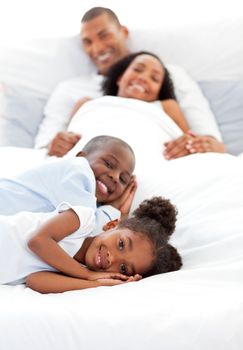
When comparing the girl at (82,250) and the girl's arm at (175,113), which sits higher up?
the girl at (82,250)

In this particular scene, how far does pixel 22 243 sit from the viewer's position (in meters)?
1.25

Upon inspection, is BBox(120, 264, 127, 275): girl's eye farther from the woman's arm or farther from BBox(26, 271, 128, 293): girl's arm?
the woman's arm

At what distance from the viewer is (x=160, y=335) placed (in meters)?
0.99

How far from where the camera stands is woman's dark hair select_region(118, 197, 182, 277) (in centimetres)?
130

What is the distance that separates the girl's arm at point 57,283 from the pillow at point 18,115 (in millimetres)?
1091

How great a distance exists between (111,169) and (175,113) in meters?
0.77

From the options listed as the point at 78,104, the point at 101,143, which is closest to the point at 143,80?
the point at 78,104

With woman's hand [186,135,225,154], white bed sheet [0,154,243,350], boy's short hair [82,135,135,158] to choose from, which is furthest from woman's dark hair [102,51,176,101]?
white bed sheet [0,154,243,350]

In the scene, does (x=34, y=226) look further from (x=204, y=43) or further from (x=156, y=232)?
(x=204, y=43)

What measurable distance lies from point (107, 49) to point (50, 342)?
5.98 ft

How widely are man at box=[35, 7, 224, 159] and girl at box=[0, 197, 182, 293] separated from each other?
77 centimetres

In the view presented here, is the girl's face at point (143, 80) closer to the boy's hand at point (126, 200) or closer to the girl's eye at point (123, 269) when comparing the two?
the boy's hand at point (126, 200)

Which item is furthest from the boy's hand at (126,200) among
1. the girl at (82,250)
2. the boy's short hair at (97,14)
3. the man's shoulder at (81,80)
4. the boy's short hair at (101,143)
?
the boy's short hair at (97,14)

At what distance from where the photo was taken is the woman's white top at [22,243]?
1.23 meters
